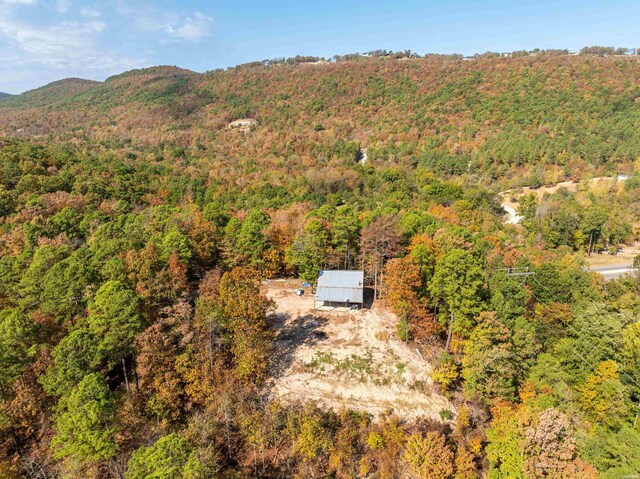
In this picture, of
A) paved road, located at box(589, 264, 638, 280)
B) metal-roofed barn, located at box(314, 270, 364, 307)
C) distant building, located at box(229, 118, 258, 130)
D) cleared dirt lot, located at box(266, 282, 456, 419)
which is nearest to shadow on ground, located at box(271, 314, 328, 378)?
cleared dirt lot, located at box(266, 282, 456, 419)

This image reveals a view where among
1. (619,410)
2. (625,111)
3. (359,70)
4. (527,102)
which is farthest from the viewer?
(359,70)

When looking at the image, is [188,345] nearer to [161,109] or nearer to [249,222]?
[249,222]

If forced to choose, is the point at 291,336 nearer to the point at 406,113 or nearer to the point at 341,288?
the point at 341,288

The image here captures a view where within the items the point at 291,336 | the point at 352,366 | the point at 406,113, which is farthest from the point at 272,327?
the point at 406,113

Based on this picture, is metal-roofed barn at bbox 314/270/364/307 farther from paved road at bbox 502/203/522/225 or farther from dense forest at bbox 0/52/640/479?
paved road at bbox 502/203/522/225

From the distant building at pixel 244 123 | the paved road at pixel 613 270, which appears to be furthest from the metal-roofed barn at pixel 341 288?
the distant building at pixel 244 123

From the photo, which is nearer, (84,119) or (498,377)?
(498,377)

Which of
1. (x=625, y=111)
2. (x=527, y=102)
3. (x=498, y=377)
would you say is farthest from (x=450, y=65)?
(x=498, y=377)
